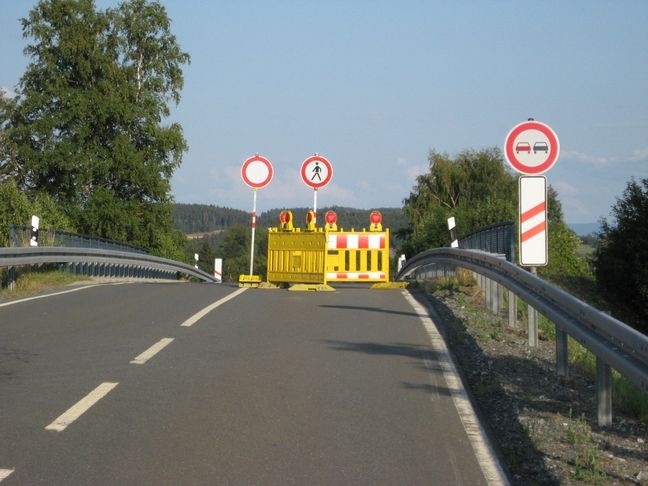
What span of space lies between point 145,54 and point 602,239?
28750mm

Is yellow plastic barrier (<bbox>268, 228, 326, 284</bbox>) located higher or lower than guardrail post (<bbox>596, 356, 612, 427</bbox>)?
higher

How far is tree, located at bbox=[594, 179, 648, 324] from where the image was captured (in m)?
32.3

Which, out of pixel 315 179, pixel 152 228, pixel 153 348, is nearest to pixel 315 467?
pixel 153 348

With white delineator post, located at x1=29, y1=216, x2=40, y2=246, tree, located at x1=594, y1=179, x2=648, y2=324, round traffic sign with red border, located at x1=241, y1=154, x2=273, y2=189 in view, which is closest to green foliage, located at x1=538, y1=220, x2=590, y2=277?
tree, located at x1=594, y1=179, x2=648, y2=324

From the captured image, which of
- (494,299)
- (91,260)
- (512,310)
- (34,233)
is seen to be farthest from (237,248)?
(512,310)

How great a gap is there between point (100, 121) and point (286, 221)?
31052 mm

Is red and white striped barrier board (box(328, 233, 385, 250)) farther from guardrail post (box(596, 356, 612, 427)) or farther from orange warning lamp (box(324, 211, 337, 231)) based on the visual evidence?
guardrail post (box(596, 356, 612, 427))

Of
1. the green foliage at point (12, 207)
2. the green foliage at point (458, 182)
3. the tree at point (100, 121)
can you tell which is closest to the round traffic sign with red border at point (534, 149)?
the green foliage at point (12, 207)

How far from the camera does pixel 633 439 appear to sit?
6.30 m

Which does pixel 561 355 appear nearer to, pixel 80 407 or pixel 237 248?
pixel 80 407

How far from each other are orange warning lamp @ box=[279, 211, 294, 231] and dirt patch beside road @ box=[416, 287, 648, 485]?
33.7ft

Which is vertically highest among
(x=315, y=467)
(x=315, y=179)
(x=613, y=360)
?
(x=315, y=179)

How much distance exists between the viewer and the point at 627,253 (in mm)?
33594

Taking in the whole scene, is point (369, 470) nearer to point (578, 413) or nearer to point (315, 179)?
point (578, 413)
